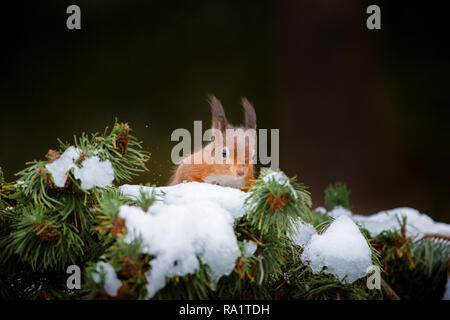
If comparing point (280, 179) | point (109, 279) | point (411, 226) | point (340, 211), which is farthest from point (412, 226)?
point (109, 279)

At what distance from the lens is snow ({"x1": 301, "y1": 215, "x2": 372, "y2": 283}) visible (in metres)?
0.42

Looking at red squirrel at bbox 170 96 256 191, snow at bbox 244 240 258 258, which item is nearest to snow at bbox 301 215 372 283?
snow at bbox 244 240 258 258

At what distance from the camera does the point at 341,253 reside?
0.43m

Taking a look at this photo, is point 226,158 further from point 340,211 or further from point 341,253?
point 341,253

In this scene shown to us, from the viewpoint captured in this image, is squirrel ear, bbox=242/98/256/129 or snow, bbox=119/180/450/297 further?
squirrel ear, bbox=242/98/256/129

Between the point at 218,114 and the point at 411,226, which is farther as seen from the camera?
the point at 218,114

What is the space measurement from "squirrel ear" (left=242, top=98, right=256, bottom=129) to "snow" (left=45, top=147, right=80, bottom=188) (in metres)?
0.51

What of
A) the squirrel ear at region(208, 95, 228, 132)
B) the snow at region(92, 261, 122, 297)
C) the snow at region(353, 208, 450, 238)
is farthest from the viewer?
the squirrel ear at region(208, 95, 228, 132)

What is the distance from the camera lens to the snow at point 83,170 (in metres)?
0.39

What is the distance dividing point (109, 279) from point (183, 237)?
0.28ft

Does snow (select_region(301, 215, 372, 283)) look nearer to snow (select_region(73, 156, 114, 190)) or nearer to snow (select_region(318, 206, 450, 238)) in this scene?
snow (select_region(318, 206, 450, 238))
